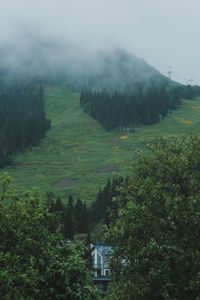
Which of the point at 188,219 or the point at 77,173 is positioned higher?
the point at 188,219

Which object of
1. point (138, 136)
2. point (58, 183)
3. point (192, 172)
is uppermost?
point (192, 172)

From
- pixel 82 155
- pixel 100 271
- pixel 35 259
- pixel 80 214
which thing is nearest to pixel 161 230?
pixel 35 259

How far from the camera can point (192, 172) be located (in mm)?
23422

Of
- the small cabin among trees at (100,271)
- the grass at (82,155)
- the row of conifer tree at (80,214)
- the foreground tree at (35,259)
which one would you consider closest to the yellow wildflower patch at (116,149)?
the grass at (82,155)

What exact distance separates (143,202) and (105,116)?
174368 millimetres

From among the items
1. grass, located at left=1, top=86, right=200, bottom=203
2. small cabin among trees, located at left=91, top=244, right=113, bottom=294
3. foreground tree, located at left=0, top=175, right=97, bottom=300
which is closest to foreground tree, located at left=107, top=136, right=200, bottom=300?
foreground tree, located at left=0, top=175, right=97, bottom=300

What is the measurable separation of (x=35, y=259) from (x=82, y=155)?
144m

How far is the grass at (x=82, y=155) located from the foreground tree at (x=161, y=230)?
83.1 meters

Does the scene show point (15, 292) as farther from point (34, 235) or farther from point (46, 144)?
point (46, 144)

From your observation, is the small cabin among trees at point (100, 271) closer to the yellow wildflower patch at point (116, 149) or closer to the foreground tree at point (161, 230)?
the foreground tree at point (161, 230)

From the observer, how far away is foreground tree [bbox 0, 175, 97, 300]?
1608cm

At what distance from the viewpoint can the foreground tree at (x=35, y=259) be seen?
16078mm

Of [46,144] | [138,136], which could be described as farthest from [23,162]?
[138,136]

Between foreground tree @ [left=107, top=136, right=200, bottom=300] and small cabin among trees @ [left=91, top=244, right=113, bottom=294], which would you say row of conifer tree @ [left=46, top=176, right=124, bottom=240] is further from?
foreground tree @ [left=107, top=136, right=200, bottom=300]
